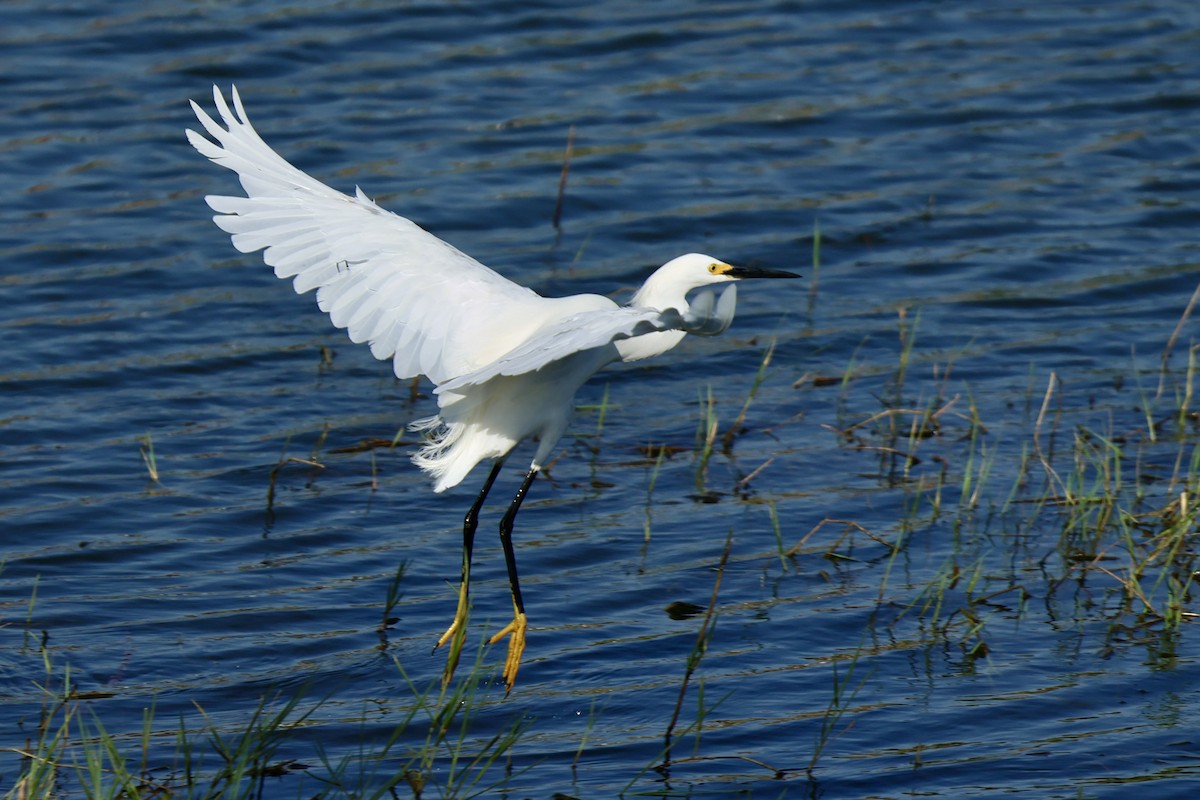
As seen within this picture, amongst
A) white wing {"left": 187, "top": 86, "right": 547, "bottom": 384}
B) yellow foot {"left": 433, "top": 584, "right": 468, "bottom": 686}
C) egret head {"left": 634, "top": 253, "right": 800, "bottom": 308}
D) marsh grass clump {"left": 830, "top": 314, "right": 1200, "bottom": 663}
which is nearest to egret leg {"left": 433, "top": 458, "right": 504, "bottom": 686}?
yellow foot {"left": 433, "top": 584, "right": 468, "bottom": 686}

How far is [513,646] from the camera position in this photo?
5.21m

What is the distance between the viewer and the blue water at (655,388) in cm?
501

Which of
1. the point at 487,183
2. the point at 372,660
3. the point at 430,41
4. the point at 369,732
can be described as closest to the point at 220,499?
the point at 372,660

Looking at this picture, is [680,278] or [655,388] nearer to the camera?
[680,278]

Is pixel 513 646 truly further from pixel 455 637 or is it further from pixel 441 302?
pixel 441 302

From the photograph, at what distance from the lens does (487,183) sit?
392 inches

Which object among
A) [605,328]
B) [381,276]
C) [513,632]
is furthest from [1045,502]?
[605,328]

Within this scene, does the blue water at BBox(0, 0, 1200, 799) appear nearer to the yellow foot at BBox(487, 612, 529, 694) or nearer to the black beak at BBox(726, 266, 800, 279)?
the yellow foot at BBox(487, 612, 529, 694)

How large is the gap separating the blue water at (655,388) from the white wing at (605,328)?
1.11m

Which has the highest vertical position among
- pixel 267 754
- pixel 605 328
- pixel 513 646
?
pixel 605 328

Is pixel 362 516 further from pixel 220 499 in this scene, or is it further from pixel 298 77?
pixel 298 77

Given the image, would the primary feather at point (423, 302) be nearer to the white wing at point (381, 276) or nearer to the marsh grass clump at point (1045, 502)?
the white wing at point (381, 276)

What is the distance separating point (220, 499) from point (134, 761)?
85.6 inches

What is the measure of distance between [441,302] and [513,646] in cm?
106
